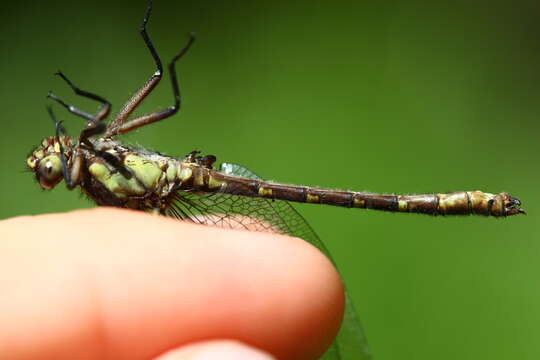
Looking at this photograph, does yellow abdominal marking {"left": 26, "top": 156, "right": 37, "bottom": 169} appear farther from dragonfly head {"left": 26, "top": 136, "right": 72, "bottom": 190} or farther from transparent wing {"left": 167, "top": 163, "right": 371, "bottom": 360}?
transparent wing {"left": 167, "top": 163, "right": 371, "bottom": 360}

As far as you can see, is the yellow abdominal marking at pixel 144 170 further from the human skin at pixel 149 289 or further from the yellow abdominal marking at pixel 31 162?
the human skin at pixel 149 289

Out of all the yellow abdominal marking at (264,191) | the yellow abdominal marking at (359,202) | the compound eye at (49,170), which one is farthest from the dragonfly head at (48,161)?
the yellow abdominal marking at (359,202)

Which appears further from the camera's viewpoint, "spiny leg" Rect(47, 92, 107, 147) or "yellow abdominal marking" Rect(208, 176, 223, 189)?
"yellow abdominal marking" Rect(208, 176, 223, 189)

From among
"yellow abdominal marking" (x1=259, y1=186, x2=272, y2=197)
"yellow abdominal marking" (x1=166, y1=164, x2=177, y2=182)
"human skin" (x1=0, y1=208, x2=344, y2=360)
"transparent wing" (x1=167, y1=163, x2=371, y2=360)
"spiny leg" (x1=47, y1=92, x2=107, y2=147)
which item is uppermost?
"spiny leg" (x1=47, y1=92, x2=107, y2=147)

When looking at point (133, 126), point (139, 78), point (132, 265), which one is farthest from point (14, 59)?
point (132, 265)

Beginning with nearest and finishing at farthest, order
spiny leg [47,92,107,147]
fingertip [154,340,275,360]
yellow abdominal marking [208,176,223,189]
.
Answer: fingertip [154,340,275,360]
spiny leg [47,92,107,147]
yellow abdominal marking [208,176,223,189]

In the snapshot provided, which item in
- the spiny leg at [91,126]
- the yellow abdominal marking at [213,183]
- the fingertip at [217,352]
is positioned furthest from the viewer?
the yellow abdominal marking at [213,183]

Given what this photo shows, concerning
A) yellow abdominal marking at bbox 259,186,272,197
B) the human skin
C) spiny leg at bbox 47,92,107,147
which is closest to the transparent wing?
yellow abdominal marking at bbox 259,186,272,197

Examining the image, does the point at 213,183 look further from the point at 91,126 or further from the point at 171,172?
the point at 91,126
